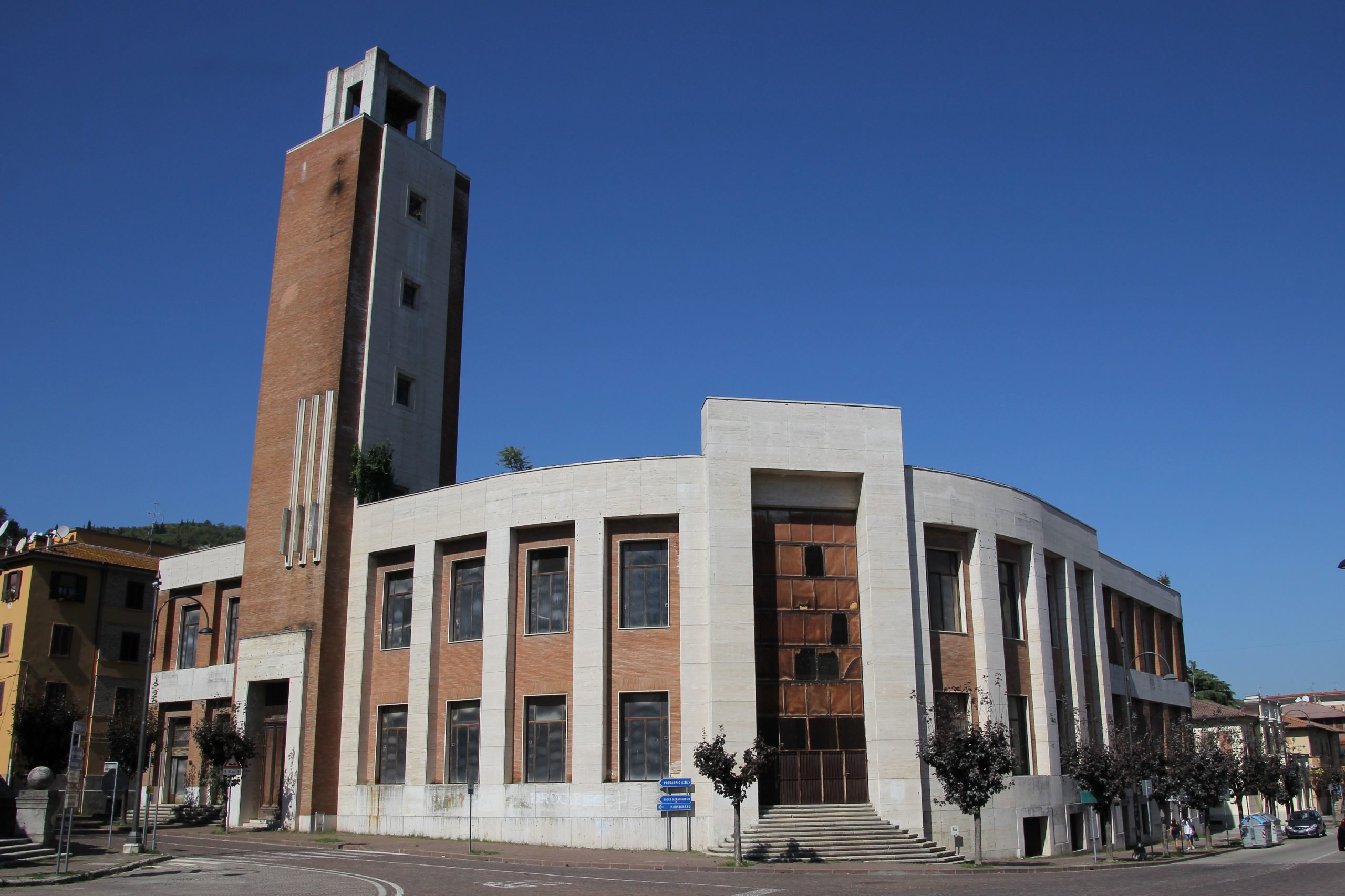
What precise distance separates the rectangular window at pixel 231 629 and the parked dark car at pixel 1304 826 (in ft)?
188

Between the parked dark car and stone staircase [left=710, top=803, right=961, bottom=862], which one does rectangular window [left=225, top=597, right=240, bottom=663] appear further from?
the parked dark car

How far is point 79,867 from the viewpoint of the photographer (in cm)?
2773

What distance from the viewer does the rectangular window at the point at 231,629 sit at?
47062 millimetres

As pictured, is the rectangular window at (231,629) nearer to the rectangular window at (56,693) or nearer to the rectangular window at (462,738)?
the rectangular window at (56,693)

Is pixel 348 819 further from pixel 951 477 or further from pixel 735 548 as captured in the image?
pixel 951 477

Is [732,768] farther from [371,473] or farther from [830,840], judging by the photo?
[371,473]

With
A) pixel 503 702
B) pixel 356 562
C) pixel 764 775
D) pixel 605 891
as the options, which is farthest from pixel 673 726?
pixel 356 562

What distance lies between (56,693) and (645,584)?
106 ft

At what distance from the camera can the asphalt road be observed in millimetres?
23281

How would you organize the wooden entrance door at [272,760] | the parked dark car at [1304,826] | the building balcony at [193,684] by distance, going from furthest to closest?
the parked dark car at [1304,826]
the building balcony at [193,684]
the wooden entrance door at [272,760]

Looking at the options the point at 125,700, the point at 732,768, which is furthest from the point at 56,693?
the point at 732,768

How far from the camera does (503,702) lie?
37062mm

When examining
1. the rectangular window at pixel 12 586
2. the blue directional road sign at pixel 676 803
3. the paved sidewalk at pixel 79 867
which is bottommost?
the paved sidewalk at pixel 79 867

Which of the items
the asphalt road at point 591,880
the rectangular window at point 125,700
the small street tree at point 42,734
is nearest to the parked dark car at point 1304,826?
the asphalt road at point 591,880
